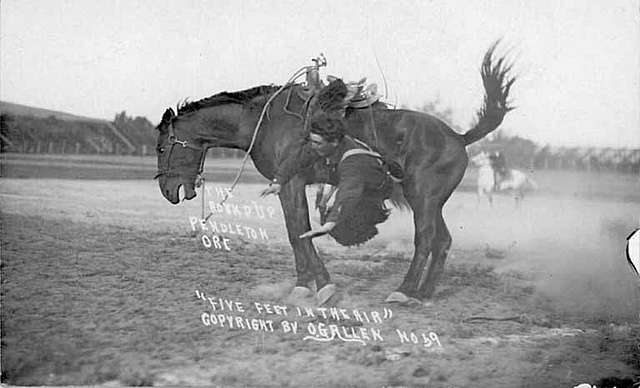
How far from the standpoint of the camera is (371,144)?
2.59m

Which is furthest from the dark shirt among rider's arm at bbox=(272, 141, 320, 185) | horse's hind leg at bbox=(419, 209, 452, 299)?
horse's hind leg at bbox=(419, 209, 452, 299)

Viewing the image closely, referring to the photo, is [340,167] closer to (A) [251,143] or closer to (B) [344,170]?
(B) [344,170]

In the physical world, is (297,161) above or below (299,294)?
above

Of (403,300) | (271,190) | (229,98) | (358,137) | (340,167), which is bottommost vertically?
Result: (403,300)

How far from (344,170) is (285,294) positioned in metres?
0.55

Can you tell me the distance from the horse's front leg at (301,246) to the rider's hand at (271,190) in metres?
0.02

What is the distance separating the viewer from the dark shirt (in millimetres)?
2523

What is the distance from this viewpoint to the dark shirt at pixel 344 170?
2523mm

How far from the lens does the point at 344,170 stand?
2535mm

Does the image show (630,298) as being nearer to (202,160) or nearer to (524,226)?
(524,226)

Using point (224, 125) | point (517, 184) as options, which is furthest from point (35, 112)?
point (517, 184)

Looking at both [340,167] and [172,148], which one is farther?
[172,148]

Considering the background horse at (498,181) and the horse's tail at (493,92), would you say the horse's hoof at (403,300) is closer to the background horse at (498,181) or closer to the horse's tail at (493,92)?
the background horse at (498,181)

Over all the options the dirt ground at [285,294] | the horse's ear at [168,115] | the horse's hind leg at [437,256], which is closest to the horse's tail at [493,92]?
the dirt ground at [285,294]
